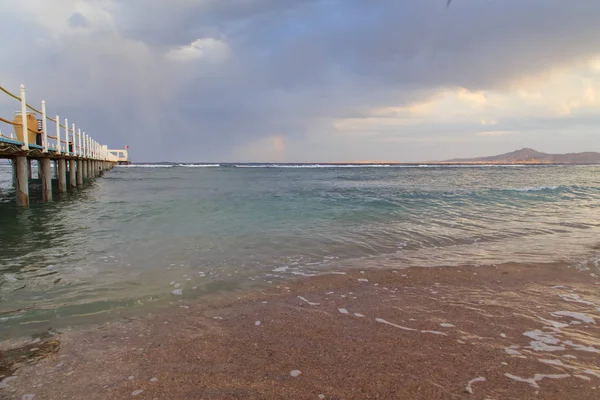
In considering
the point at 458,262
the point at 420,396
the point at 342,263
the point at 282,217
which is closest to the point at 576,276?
the point at 458,262

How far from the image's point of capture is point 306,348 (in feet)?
10.3

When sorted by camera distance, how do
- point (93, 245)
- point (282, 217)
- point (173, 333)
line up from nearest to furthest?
point (173, 333) < point (93, 245) < point (282, 217)

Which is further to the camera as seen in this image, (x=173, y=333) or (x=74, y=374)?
(x=173, y=333)

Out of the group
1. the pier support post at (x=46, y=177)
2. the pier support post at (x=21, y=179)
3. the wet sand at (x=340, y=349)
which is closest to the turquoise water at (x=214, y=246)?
the pier support post at (x=21, y=179)

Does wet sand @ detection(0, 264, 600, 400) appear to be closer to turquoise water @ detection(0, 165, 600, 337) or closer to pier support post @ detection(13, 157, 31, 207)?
turquoise water @ detection(0, 165, 600, 337)

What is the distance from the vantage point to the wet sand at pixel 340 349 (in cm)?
254

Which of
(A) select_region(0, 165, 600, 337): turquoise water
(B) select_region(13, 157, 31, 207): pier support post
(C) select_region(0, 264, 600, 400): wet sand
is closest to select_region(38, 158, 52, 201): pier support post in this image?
(A) select_region(0, 165, 600, 337): turquoise water

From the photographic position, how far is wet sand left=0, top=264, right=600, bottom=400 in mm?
2545

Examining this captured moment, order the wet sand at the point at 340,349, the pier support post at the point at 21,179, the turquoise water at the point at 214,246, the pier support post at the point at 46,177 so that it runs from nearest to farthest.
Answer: the wet sand at the point at 340,349 < the turquoise water at the point at 214,246 < the pier support post at the point at 21,179 < the pier support post at the point at 46,177

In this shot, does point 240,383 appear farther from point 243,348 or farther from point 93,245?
point 93,245

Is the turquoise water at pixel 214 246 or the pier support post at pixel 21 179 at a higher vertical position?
the pier support post at pixel 21 179

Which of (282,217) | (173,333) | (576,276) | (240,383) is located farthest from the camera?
(282,217)

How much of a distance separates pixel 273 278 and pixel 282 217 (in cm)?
637

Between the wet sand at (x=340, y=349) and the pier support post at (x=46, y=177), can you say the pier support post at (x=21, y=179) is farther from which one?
the wet sand at (x=340, y=349)
